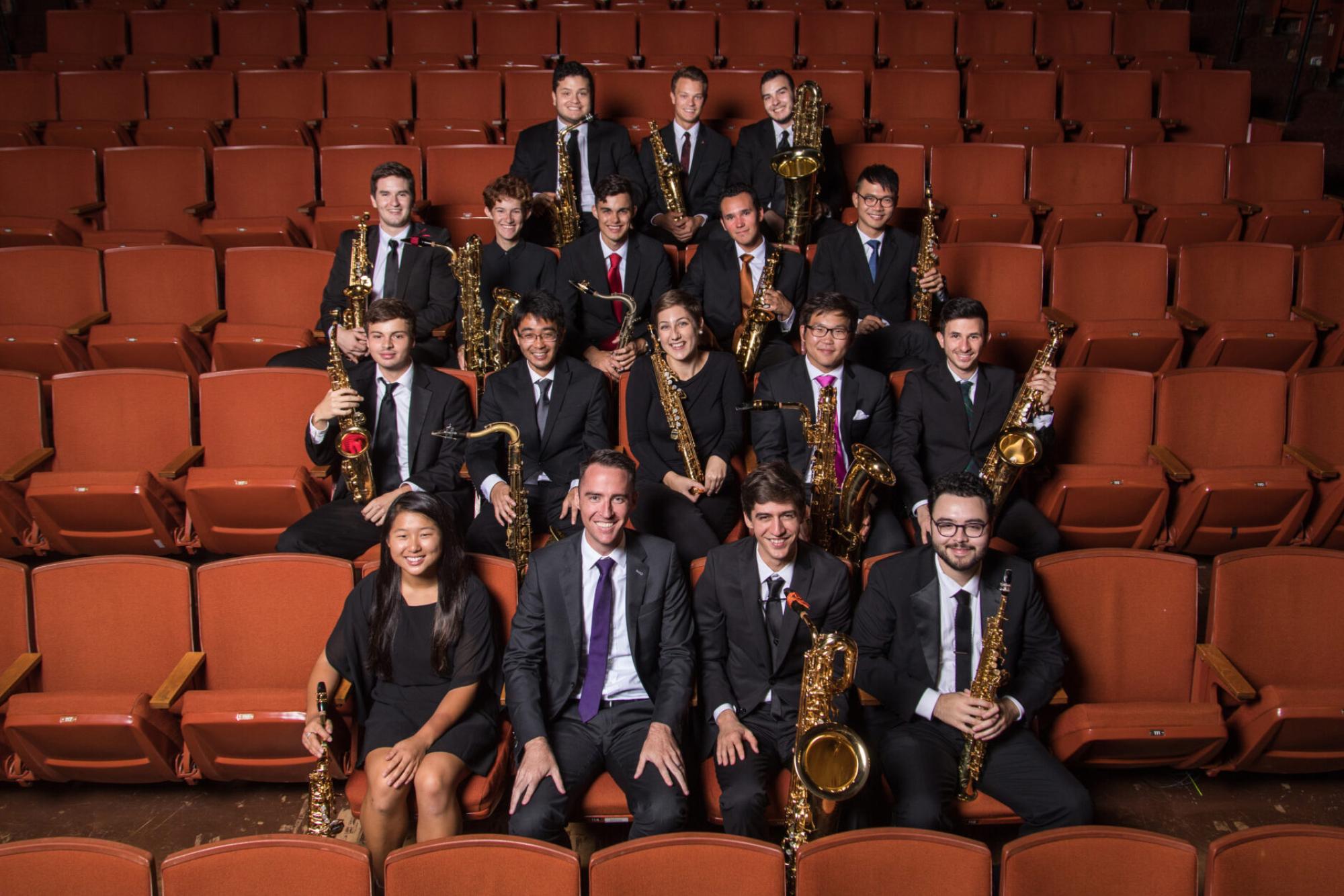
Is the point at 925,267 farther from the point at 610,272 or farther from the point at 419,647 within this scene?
the point at 419,647

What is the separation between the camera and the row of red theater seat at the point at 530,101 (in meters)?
5.49

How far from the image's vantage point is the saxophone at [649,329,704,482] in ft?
11.3

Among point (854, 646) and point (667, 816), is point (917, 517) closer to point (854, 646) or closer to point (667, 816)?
point (854, 646)

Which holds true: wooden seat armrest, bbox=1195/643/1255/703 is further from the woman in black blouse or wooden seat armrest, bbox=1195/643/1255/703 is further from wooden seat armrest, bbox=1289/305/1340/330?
A: wooden seat armrest, bbox=1289/305/1340/330

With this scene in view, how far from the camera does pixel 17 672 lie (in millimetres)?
2719

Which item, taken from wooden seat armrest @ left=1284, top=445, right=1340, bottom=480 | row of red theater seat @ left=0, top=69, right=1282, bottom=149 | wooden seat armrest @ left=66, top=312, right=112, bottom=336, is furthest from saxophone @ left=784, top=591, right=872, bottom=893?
row of red theater seat @ left=0, top=69, right=1282, bottom=149

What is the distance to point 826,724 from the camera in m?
2.31

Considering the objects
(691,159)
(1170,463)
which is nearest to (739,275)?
(691,159)

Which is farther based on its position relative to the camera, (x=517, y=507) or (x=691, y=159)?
(x=691, y=159)

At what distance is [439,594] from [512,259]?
1.88m

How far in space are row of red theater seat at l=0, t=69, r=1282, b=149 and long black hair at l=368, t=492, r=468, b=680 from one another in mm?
3392

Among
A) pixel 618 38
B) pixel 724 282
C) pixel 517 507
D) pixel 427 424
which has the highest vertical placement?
pixel 618 38

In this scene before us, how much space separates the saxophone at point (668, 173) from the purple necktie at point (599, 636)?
2.50m

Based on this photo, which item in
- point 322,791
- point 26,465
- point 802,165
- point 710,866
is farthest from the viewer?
point 802,165
